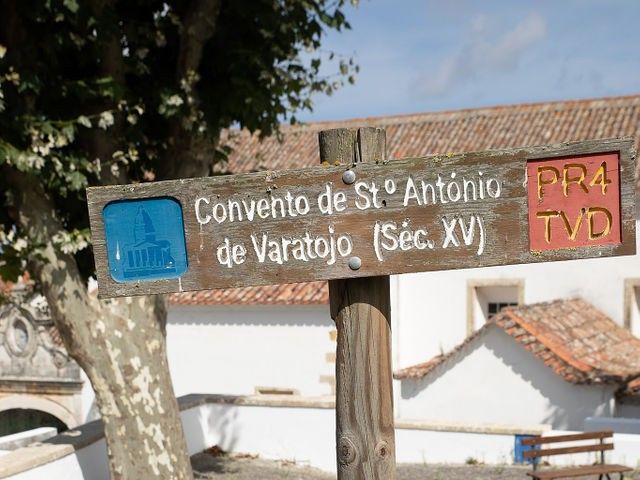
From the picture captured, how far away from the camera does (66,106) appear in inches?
289

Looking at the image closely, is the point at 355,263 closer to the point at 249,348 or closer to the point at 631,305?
the point at 631,305

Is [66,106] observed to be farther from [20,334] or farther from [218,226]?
[20,334]

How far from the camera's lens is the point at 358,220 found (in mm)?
2711

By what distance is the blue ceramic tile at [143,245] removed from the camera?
2748mm

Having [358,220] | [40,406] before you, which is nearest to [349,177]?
[358,220]

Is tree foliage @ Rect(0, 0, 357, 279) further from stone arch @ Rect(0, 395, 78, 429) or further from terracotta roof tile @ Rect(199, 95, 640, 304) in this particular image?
stone arch @ Rect(0, 395, 78, 429)

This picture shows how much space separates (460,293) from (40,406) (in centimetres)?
1023

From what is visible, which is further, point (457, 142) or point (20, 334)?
point (20, 334)

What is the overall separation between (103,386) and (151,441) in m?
0.66

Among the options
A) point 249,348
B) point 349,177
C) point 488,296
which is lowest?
point 249,348

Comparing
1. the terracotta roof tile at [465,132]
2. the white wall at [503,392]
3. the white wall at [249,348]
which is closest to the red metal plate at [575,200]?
the white wall at [503,392]

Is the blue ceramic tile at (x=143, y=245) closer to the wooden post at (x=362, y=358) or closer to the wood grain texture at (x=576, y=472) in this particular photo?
the wooden post at (x=362, y=358)

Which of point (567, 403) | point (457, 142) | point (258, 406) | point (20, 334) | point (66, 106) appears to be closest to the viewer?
point (66, 106)

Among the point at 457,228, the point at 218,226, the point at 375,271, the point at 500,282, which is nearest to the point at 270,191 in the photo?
the point at 218,226
